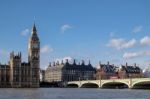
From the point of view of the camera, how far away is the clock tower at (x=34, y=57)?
15612 centimetres

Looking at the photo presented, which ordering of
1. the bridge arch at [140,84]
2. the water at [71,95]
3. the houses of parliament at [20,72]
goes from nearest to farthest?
the water at [71,95], the bridge arch at [140,84], the houses of parliament at [20,72]

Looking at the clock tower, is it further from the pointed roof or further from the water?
the water

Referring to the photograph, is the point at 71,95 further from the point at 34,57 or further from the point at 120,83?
the point at 34,57

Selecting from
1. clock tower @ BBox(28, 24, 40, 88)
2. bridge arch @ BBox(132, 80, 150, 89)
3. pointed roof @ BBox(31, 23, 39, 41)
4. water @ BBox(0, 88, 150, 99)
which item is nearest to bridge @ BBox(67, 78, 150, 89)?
bridge arch @ BBox(132, 80, 150, 89)

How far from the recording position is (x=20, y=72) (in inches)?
6161

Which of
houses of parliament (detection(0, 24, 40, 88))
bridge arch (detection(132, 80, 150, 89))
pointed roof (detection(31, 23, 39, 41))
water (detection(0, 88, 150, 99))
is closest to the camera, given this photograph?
water (detection(0, 88, 150, 99))

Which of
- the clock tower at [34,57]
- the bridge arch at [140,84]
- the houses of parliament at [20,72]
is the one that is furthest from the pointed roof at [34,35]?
the bridge arch at [140,84]

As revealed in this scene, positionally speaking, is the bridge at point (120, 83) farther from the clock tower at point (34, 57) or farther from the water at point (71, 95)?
the water at point (71, 95)

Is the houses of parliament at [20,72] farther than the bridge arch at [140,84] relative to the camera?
Yes

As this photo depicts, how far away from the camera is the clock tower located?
512ft

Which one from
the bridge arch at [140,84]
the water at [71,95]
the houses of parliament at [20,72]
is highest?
the houses of parliament at [20,72]

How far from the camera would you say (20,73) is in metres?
156

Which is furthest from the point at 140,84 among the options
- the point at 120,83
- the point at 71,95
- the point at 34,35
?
the point at 71,95

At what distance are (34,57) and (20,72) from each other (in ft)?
27.7
